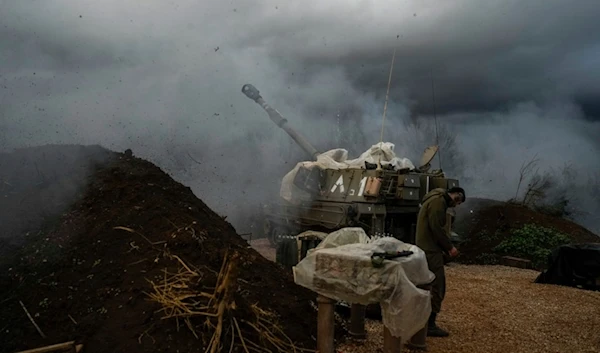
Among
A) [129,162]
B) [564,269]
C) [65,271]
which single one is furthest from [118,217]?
[564,269]

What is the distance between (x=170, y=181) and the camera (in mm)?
6973

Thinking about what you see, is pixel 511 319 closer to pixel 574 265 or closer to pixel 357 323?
pixel 357 323

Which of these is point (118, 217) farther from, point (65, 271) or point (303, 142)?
point (303, 142)

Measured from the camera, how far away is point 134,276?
4.81 m

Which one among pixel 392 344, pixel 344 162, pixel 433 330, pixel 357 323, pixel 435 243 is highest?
pixel 344 162

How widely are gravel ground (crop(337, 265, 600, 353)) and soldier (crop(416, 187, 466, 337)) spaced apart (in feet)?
1.20

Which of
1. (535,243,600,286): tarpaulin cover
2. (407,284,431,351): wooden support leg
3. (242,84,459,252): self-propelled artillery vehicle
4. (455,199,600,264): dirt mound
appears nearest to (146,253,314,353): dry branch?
(407,284,431,351): wooden support leg

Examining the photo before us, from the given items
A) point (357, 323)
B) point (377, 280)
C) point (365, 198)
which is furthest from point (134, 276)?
point (365, 198)

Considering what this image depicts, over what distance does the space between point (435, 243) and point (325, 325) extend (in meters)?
1.98

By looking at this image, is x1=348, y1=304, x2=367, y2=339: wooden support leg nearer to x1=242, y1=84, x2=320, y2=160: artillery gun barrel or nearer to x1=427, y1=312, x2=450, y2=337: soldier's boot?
x1=427, y1=312, x2=450, y2=337: soldier's boot

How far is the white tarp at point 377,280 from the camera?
168 inches

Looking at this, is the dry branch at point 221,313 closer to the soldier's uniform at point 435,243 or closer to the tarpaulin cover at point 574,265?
the soldier's uniform at point 435,243

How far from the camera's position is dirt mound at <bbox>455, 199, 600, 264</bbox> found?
1430 centimetres

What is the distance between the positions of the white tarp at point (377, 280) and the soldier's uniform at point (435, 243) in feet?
4.06
